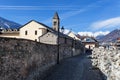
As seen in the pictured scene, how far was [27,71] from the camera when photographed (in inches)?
692

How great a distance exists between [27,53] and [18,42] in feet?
7.20

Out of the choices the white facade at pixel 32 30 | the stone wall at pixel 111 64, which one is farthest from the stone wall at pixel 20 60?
the white facade at pixel 32 30

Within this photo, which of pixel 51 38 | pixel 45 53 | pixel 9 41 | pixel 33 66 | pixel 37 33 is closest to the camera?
pixel 9 41

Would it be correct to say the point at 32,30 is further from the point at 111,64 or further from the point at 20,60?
the point at 111,64

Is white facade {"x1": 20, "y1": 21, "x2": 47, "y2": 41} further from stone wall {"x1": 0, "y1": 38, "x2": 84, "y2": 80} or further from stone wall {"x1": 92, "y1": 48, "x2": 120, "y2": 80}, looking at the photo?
stone wall {"x1": 92, "y1": 48, "x2": 120, "y2": 80}

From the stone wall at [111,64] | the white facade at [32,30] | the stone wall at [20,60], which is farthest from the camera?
the white facade at [32,30]

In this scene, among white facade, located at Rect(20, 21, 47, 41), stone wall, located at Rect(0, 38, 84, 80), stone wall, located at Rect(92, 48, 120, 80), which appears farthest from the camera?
white facade, located at Rect(20, 21, 47, 41)

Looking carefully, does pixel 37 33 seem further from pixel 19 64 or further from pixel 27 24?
pixel 19 64

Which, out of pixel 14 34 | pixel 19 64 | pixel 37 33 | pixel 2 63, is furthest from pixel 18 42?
pixel 14 34

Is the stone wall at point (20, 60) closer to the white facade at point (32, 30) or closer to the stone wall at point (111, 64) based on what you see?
the stone wall at point (111, 64)

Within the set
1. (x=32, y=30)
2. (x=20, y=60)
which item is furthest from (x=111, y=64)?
(x=32, y=30)

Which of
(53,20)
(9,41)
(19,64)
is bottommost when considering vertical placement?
(19,64)

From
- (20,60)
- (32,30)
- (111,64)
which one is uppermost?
(32,30)

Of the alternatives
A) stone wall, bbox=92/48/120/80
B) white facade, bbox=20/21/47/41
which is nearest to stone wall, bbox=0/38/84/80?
stone wall, bbox=92/48/120/80
